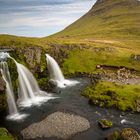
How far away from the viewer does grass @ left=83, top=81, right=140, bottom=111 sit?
6912cm

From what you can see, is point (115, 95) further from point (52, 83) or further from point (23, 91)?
point (23, 91)

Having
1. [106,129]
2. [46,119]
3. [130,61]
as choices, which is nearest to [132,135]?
[106,129]

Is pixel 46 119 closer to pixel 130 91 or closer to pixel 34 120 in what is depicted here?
pixel 34 120

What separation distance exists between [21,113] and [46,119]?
8.05 metres

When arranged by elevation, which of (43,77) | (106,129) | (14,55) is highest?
(14,55)

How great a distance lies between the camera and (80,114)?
65.7m

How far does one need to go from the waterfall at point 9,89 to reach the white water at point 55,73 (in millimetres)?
23479

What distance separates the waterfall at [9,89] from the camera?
68.4 meters

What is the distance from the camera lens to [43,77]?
9556 cm

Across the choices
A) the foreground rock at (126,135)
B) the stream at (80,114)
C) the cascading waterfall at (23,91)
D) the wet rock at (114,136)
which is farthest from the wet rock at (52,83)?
the foreground rock at (126,135)

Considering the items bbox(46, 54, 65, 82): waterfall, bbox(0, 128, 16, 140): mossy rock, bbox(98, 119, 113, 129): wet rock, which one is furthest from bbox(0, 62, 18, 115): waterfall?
bbox(46, 54, 65, 82): waterfall

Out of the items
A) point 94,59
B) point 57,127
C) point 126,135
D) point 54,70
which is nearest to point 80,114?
point 57,127

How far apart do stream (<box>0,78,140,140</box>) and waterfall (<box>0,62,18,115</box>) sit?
2.05 m

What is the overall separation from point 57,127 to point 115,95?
22.0m
